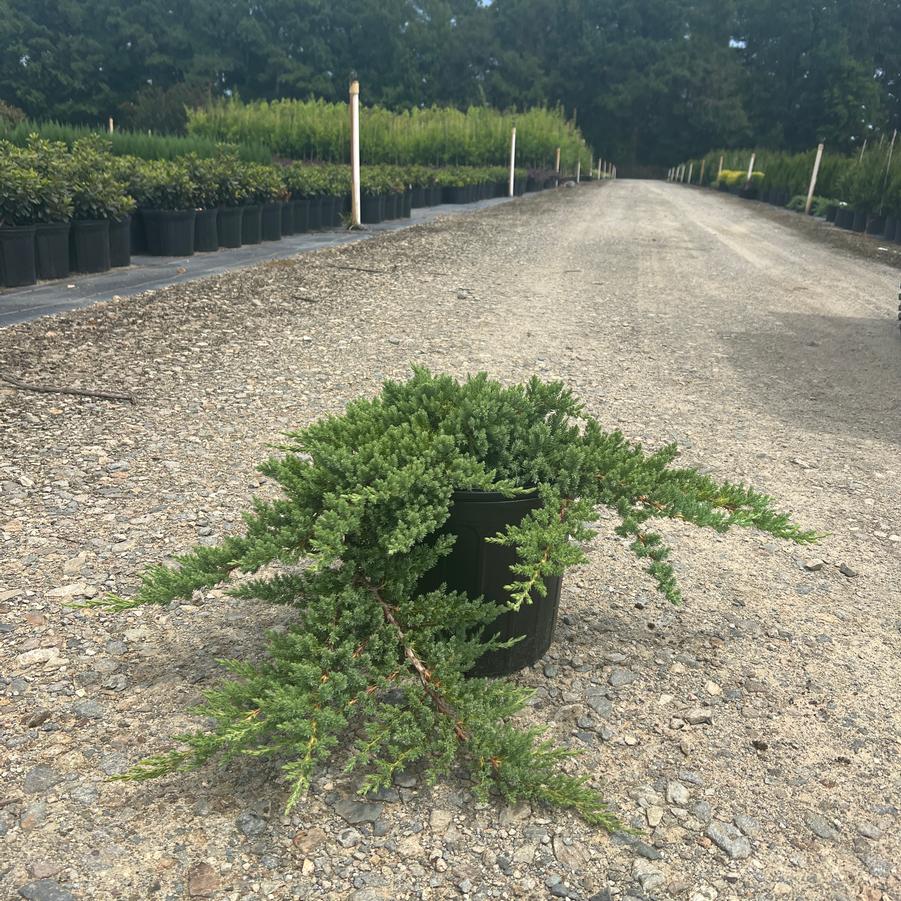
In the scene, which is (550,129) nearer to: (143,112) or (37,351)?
(143,112)

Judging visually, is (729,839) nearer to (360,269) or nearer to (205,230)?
(360,269)

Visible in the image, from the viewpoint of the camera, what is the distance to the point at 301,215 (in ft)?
41.2

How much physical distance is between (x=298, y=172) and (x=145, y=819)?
469 inches

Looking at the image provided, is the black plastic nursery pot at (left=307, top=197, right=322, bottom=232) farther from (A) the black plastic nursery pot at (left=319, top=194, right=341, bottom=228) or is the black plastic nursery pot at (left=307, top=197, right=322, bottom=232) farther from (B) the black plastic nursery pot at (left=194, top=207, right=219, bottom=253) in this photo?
(B) the black plastic nursery pot at (left=194, top=207, right=219, bottom=253)

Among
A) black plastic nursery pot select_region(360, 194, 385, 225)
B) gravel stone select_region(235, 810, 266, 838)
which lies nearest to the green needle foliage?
gravel stone select_region(235, 810, 266, 838)

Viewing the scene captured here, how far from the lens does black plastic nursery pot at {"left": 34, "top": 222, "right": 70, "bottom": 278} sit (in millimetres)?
7355

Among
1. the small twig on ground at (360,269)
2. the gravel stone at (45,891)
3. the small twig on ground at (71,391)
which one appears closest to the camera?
the gravel stone at (45,891)

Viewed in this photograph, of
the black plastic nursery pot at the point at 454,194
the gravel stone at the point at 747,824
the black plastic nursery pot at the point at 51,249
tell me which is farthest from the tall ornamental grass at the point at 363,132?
the gravel stone at the point at 747,824

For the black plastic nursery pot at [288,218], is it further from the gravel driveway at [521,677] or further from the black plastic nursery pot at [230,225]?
the gravel driveway at [521,677]

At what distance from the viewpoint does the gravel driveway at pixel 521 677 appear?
178cm

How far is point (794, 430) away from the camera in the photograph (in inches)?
186

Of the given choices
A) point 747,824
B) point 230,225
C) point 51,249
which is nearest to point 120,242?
point 51,249

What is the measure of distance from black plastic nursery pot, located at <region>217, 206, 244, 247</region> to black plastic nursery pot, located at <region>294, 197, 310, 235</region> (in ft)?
6.49

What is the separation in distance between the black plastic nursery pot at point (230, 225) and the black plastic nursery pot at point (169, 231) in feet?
2.44
